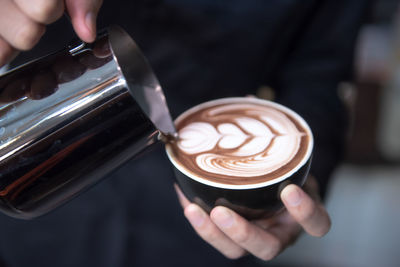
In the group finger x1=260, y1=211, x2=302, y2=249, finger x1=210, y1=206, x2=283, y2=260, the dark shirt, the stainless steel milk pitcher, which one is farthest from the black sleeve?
the stainless steel milk pitcher

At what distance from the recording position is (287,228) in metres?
0.77

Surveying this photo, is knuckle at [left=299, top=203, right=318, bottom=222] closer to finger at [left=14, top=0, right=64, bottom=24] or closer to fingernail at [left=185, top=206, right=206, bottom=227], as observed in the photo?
fingernail at [left=185, top=206, right=206, bottom=227]

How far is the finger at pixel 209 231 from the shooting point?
0.63 metres

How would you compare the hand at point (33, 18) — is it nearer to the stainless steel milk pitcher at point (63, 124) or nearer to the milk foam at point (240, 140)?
the stainless steel milk pitcher at point (63, 124)

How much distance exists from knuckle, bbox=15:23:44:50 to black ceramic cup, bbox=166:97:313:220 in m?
0.28

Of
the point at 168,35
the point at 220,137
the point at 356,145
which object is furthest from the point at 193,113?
the point at 356,145

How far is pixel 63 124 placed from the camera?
0.50 m

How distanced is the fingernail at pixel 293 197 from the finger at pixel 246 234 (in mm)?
85

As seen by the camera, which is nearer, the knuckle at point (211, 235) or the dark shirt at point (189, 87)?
the knuckle at point (211, 235)

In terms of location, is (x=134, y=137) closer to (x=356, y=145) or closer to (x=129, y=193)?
(x=129, y=193)

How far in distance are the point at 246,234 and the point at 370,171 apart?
1701 millimetres

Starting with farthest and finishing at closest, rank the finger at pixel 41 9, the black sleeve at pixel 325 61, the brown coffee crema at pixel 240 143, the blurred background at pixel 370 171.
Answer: the blurred background at pixel 370 171 → the black sleeve at pixel 325 61 → the brown coffee crema at pixel 240 143 → the finger at pixel 41 9

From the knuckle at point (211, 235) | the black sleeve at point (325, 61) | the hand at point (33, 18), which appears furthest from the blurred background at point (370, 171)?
the hand at point (33, 18)

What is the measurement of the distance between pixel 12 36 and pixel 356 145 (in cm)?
190
